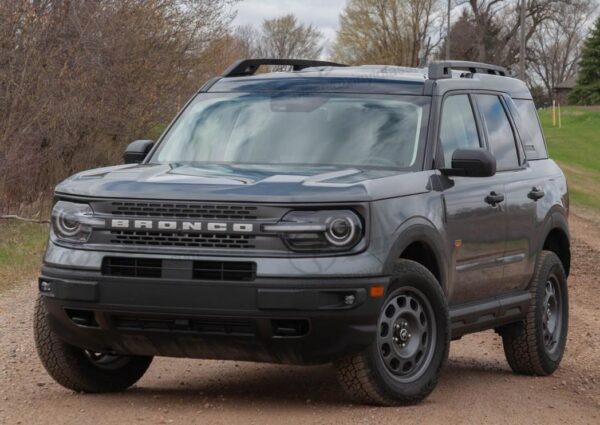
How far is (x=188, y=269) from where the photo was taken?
21.6 feet

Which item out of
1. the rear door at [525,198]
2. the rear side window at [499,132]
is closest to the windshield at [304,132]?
the rear side window at [499,132]

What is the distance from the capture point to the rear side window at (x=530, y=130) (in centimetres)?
943

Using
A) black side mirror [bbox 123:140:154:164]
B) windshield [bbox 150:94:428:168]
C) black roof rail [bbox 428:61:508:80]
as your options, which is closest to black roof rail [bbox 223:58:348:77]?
windshield [bbox 150:94:428:168]

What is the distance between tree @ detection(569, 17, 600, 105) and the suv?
283 ft

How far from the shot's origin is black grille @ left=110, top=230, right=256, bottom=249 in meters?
6.59

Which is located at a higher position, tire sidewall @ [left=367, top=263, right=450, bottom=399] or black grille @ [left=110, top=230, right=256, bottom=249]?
black grille @ [left=110, top=230, right=256, bottom=249]

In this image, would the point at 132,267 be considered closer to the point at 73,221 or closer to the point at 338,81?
the point at 73,221

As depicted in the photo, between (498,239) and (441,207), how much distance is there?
0.94m

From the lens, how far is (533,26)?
97.6m

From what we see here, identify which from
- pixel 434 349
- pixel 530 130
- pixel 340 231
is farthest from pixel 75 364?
pixel 530 130

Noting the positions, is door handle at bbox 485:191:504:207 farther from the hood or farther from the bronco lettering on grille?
the bronco lettering on grille

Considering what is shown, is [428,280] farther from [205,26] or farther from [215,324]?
[205,26]

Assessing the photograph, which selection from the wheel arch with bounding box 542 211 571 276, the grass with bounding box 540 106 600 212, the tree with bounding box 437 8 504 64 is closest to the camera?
the wheel arch with bounding box 542 211 571 276

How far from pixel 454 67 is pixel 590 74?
88.7 m
